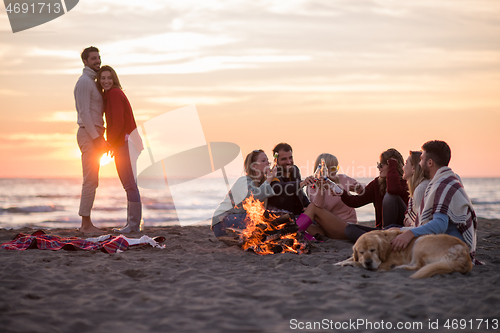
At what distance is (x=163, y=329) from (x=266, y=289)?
1174mm

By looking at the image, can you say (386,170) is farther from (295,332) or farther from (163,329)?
(163,329)

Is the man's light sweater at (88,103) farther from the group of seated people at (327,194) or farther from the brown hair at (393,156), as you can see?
the brown hair at (393,156)

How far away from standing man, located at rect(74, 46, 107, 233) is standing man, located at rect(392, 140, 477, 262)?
5.27 metres

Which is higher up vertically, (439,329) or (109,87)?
(109,87)

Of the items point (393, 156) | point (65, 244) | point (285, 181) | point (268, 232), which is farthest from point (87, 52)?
point (393, 156)

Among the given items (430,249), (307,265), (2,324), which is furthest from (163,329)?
(430,249)

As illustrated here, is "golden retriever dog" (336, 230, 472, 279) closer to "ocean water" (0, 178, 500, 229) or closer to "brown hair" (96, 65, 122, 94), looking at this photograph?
"brown hair" (96, 65, 122, 94)

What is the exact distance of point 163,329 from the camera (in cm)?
290

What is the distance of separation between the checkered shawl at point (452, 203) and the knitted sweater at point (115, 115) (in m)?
5.18

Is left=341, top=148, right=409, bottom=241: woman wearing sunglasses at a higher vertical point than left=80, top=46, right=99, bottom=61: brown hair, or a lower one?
lower

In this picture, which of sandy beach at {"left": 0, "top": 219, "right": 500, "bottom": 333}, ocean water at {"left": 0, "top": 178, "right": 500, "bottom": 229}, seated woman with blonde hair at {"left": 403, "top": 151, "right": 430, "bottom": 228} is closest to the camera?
sandy beach at {"left": 0, "top": 219, "right": 500, "bottom": 333}

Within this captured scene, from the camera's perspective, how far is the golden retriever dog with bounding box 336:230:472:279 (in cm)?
418

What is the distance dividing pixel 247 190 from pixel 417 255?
2.51 m

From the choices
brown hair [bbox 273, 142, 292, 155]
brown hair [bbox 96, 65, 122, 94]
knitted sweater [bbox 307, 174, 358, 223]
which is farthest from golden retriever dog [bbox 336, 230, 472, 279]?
brown hair [bbox 96, 65, 122, 94]
